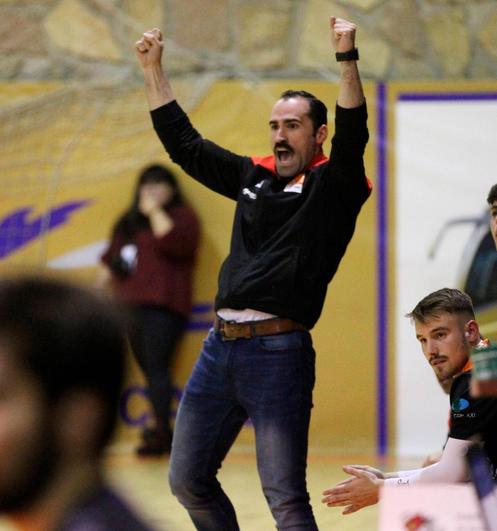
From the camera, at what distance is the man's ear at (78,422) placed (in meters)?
1.40

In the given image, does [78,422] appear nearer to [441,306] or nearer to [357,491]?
[357,491]

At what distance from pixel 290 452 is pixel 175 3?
486cm

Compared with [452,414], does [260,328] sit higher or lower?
higher

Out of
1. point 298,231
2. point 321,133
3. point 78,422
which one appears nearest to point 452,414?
point 298,231

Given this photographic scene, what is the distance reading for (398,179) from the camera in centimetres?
793

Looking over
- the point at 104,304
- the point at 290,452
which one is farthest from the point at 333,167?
the point at 104,304

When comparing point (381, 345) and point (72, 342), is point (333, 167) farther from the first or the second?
point (381, 345)

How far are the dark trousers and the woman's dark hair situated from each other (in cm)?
53

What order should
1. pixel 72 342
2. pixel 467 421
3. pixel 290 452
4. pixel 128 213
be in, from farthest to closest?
pixel 128 213 → pixel 290 452 → pixel 467 421 → pixel 72 342

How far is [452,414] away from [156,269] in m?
4.60

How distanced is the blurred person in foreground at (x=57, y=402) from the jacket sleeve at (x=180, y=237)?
247 inches

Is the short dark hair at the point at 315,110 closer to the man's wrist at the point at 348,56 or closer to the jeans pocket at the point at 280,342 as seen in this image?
the man's wrist at the point at 348,56

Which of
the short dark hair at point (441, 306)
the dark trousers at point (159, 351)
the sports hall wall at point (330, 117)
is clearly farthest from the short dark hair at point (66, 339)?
the sports hall wall at point (330, 117)

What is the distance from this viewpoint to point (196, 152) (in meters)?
4.30
